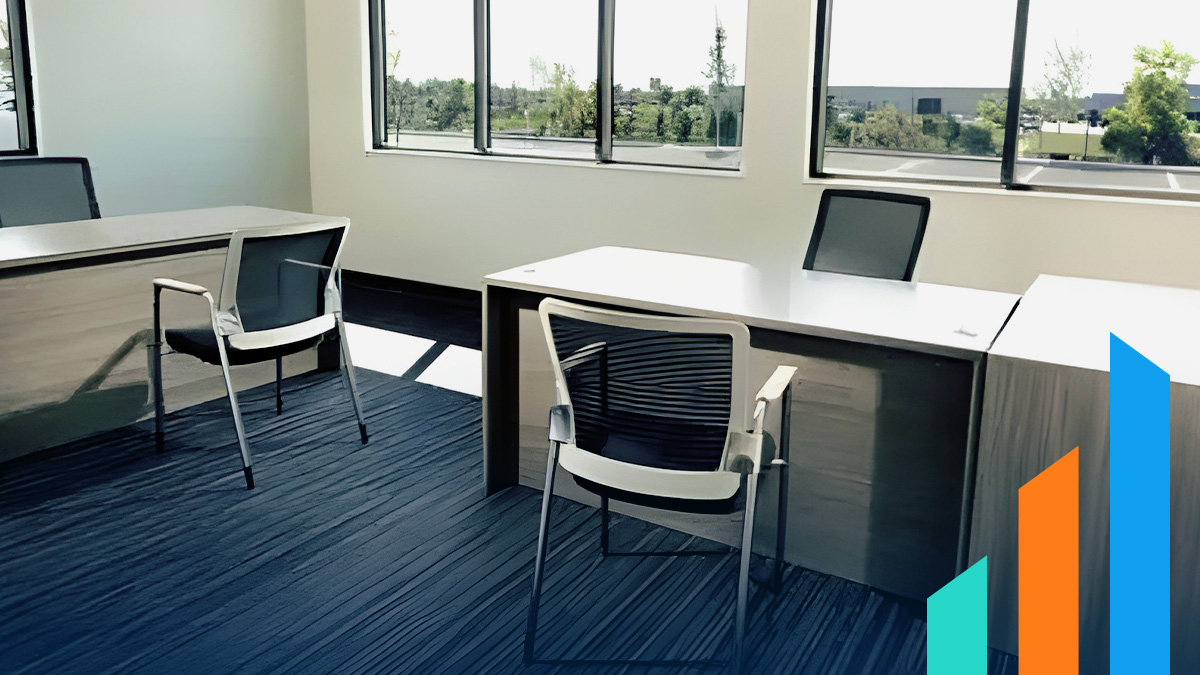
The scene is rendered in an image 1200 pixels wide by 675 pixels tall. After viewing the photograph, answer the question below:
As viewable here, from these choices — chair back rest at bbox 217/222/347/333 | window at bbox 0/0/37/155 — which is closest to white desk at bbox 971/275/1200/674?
chair back rest at bbox 217/222/347/333

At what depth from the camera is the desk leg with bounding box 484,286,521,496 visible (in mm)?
3082

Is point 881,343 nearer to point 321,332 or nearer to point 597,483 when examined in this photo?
point 597,483

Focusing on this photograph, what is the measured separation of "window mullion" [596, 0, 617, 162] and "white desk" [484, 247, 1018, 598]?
290cm

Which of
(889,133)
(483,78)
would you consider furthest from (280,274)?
(483,78)

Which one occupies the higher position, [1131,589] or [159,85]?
[159,85]

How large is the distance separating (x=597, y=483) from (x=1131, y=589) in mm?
1160

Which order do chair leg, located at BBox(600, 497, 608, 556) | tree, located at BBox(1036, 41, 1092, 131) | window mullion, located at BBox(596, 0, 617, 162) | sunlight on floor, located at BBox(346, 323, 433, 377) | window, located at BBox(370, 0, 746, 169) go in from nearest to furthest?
chair leg, located at BBox(600, 497, 608, 556)
tree, located at BBox(1036, 41, 1092, 131)
sunlight on floor, located at BBox(346, 323, 433, 377)
window, located at BBox(370, 0, 746, 169)
window mullion, located at BBox(596, 0, 617, 162)

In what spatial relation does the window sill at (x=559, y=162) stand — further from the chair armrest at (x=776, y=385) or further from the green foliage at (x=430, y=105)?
the chair armrest at (x=776, y=385)

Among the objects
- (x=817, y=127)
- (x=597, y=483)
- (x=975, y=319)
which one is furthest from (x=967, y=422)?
(x=817, y=127)

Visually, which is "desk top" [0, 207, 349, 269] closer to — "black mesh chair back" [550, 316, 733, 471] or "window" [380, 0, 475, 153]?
"black mesh chair back" [550, 316, 733, 471]

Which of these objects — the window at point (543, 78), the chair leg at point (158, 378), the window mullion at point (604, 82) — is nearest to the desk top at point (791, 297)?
the chair leg at point (158, 378)

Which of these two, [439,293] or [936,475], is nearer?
[936,475]

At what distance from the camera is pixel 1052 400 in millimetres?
2053

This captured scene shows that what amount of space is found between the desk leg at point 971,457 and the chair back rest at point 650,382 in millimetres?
610
